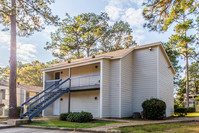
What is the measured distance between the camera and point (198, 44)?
25891 mm

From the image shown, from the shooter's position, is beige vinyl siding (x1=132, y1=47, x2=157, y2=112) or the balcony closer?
beige vinyl siding (x1=132, y1=47, x2=157, y2=112)

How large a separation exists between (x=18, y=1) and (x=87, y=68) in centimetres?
811

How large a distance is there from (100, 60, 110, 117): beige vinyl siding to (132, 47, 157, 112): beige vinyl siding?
2.39 metres

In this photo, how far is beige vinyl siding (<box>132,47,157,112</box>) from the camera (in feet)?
50.4

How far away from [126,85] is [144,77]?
1.59 m

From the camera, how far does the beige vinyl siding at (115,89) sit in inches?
581

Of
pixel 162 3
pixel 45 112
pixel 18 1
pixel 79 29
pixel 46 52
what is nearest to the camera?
pixel 162 3

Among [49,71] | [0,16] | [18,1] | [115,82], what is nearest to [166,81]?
[115,82]

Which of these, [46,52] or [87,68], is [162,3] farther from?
[46,52]

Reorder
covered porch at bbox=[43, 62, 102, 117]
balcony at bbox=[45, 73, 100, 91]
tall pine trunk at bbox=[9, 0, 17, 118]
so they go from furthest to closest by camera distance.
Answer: covered porch at bbox=[43, 62, 102, 117] < tall pine trunk at bbox=[9, 0, 17, 118] < balcony at bbox=[45, 73, 100, 91]

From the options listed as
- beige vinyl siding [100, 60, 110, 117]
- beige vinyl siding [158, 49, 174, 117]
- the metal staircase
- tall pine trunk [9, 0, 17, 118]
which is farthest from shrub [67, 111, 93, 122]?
beige vinyl siding [158, 49, 174, 117]

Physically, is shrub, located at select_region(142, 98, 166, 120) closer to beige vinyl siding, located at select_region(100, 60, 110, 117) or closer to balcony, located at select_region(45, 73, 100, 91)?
beige vinyl siding, located at select_region(100, 60, 110, 117)

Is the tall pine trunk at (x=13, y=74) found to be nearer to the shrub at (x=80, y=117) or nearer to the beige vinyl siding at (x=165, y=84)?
the shrub at (x=80, y=117)

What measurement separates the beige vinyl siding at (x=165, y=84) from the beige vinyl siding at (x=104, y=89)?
4010 millimetres
